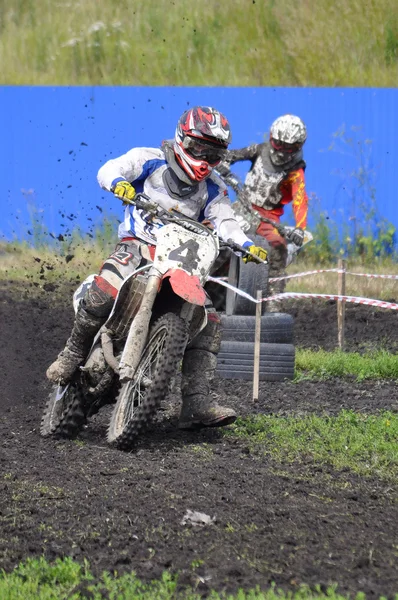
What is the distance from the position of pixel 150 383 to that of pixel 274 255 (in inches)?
252

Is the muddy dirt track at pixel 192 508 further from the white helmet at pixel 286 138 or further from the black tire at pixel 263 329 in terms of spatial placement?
the white helmet at pixel 286 138

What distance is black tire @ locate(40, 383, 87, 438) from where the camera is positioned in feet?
26.8

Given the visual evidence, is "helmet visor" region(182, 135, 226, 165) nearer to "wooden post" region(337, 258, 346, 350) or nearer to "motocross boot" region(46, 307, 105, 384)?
"motocross boot" region(46, 307, 105, 384)

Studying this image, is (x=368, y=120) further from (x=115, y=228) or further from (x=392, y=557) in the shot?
(x=392, y=557)

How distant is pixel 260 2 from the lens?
19.9 m

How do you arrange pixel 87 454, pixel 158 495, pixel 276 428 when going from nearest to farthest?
1. pixel 158 495
2. pixel 87 454
3. pixel 276 428

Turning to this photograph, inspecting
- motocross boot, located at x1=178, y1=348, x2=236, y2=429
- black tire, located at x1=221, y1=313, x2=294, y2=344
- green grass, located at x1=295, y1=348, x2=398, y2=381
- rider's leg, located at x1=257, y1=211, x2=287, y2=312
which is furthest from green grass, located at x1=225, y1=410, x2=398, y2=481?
rider's leg, located at x1=257, y1=211, x2=287, y2=312

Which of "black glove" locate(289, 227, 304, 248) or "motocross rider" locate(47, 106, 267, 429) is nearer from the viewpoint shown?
"motocross rider" locate(47, 106, 267, 429)

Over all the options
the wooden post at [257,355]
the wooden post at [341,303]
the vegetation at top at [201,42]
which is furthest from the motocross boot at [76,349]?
the vegetation at top at [201,42]

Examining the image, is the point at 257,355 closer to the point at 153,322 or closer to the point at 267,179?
the point at 153,322

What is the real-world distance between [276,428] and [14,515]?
9.90ft

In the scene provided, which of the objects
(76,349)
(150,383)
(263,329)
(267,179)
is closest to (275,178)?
(267,179)

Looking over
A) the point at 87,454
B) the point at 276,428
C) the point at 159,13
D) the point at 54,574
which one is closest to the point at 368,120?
the point at 159,13

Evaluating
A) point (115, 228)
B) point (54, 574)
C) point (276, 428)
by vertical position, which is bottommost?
point (54, 574)
